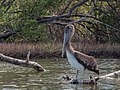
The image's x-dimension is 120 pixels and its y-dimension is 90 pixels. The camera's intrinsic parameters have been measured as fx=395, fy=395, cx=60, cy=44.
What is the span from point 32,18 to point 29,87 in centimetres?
1385

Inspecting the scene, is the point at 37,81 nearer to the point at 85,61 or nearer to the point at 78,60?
the point at 78,60

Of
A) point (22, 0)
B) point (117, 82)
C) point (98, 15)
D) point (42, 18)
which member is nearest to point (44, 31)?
point (42, 18)

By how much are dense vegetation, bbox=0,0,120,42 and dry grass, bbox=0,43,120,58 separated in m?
1.49

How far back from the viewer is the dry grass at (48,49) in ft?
76.5

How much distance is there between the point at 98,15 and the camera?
97.9ft

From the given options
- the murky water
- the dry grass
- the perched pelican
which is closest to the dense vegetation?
the dry grass

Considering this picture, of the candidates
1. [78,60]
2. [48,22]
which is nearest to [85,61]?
[78,60]

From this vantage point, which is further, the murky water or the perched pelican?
the perched pelican

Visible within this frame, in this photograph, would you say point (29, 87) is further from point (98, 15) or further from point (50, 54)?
point (98, 15)

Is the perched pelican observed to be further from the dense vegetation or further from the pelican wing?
the dense vegetation

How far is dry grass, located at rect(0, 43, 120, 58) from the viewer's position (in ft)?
76.5

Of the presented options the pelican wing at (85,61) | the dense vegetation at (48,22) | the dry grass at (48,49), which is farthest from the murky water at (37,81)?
the dense vegetation at (48,22)

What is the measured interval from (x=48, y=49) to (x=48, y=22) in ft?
9.82

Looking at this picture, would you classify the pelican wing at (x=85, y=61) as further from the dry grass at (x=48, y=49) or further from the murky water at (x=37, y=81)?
the dry grass at (x=48, y=49)
